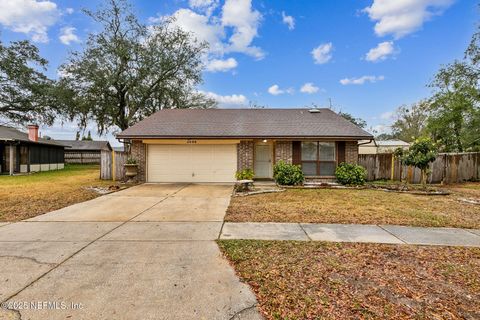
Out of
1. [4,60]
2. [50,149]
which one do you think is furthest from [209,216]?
[4,60]

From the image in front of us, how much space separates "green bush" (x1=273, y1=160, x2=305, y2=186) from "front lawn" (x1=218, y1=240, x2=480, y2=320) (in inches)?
290

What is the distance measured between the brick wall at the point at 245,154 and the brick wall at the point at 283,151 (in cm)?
130

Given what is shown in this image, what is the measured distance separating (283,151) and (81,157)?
1202 inches

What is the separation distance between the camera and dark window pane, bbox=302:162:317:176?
12594mm

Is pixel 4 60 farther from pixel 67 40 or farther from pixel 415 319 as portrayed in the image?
pixel 415 319

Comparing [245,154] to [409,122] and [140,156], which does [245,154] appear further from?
[409,122]

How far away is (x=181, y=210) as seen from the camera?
23.0ft

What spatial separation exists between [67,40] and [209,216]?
72.4 feet

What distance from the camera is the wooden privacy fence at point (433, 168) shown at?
522 inches

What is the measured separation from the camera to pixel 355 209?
7.14 meters

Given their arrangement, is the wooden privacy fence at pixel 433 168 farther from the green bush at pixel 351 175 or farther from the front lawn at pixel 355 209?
the front lawn at pixel 355 209

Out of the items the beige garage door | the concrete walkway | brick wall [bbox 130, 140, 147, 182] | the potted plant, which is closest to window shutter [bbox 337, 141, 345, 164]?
the beige garage door

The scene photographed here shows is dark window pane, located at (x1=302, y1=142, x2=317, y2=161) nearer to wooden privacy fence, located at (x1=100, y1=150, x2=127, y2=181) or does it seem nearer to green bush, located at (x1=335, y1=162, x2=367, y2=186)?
green bush, located at (x1=335, y1=162, x2=367, y2=186)

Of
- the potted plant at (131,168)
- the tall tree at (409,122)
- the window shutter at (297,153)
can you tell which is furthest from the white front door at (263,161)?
the tall tree at (409,122)
